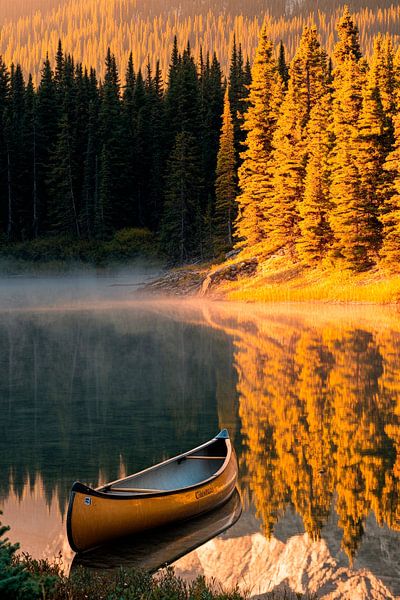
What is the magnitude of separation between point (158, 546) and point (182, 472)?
262cm

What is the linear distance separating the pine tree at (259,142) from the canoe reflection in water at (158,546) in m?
51.5

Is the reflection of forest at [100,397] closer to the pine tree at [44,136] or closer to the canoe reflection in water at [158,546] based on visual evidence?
the canoe reflection in water at [158,546]

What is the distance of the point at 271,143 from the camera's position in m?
62.8

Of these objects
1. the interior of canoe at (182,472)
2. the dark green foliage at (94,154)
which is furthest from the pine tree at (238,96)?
the interior of canoe at (182,472)

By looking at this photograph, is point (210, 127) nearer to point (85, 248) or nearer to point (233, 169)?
point (85, 248)

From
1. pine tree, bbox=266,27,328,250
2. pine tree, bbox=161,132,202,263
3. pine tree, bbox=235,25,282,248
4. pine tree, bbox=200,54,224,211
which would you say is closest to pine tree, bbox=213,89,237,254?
pine tree, bbox=161,132,202,263

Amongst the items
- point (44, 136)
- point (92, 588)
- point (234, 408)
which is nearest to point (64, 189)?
point (44, 136)

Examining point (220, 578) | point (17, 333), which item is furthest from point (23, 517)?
point (17, 333)

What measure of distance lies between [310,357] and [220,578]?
20273mm

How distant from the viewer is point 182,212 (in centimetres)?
7969

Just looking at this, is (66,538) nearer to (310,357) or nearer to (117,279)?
(310,357)

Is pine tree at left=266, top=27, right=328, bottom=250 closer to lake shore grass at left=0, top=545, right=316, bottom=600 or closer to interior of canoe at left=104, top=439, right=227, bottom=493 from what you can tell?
interior of canoe at left=104, top=439, right=227, bottom=493

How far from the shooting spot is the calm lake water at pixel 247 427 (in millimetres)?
11188

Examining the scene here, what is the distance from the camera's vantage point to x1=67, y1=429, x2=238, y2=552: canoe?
421 inches
